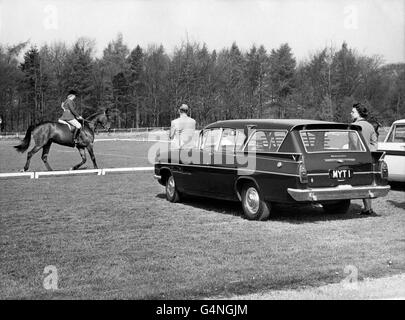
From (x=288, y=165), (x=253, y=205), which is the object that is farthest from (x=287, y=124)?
(x=253, y=205)

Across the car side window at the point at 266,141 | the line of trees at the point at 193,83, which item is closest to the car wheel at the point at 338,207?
the car side window at the point at 266,141

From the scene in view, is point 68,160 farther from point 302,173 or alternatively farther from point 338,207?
point 302,173

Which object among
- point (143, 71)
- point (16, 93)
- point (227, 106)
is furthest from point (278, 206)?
point (143, 71)

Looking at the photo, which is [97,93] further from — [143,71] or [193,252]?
[193,252]

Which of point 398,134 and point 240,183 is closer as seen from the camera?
point 240,183

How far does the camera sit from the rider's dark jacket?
62.5ft

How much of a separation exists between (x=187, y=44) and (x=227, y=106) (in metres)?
9.42

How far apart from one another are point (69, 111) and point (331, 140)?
11942mm

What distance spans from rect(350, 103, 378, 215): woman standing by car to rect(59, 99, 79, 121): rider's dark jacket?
1085cm

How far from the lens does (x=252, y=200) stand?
983cm

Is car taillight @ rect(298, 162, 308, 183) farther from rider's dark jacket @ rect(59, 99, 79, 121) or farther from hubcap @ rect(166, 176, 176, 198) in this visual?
rider's dark jacket @ rect(59, 99, 79, 121)

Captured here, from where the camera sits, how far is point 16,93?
7094 centimetres

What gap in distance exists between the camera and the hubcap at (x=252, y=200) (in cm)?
969

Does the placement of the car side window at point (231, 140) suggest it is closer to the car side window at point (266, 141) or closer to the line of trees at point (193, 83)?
the car side window at point (266, 141)
